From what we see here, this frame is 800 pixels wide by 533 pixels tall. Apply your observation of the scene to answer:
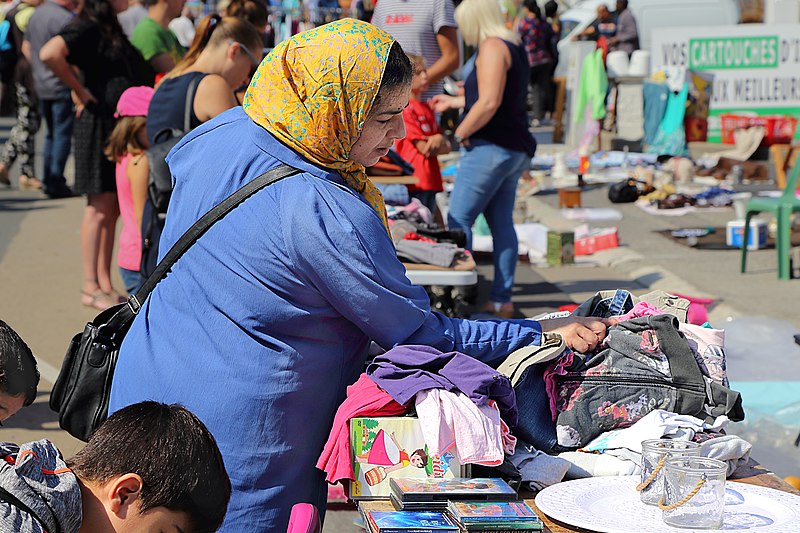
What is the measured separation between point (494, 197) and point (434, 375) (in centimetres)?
477

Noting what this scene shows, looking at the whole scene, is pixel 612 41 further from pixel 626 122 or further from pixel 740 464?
pixel 740 464

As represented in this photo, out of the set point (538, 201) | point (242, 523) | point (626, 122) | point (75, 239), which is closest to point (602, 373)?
point (242, 523)

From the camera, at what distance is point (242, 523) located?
8.24 feet

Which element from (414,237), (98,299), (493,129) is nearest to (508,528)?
(414,237)

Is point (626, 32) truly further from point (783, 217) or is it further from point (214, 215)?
point (214, 215)

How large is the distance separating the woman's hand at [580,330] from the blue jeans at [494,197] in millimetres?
4031

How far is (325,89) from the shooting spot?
8.27ft

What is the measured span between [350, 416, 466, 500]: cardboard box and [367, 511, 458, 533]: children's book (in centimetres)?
12

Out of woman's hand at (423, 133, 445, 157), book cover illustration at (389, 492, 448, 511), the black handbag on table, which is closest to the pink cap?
woman's hand at (423, 133, 445, 157)

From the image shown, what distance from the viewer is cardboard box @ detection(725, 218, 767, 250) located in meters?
9.68

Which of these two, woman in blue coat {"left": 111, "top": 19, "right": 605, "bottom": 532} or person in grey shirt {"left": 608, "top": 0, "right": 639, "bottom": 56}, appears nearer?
woman in blue coat {"left": 111, "top": 19, "right": 605, "bottom": 532}

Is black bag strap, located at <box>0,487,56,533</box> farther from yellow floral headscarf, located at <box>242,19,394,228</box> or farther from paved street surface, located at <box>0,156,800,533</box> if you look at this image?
paved street surface, located at <box>0,156,800,533</box>

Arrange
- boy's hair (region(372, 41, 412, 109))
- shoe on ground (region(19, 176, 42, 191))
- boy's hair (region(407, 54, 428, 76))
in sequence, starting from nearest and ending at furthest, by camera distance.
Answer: boy's hair (region(372, 41, 412, 109)) < boy's hair (region(407, 54, 428, 76)) < shoe on ground (region(19, 176, 42, 191))

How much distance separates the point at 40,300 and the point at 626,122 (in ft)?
35.3
